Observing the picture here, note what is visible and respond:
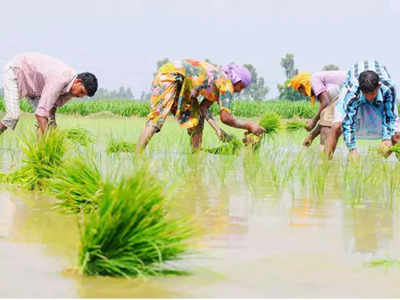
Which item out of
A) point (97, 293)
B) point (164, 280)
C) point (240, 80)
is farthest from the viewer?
point (240, 80)

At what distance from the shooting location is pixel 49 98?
6867mm

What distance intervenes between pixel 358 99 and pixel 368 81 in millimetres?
407

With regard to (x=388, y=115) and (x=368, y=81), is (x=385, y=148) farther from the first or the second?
(x=368, y=81)

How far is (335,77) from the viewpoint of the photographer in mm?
9344

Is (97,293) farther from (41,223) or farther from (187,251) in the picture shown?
(41,223)

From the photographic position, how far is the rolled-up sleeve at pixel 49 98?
6.86 metres

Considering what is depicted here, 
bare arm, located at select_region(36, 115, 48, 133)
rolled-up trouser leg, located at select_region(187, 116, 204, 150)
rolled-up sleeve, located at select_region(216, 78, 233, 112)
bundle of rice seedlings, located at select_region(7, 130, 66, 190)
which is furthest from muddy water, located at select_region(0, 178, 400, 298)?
rolled-up trouser leg, located at select_region(187, 116, 204, 150)

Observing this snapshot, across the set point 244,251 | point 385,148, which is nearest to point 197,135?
point 385,148

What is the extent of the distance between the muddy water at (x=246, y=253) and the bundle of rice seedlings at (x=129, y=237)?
0.07m

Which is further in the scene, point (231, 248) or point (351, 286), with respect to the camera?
point (231, 248)

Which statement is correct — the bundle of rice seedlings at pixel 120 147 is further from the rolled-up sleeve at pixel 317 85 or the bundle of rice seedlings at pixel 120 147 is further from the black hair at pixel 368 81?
the black hair at pixel 368 81

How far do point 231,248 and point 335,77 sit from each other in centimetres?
626

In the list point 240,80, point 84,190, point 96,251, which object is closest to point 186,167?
point 240,80

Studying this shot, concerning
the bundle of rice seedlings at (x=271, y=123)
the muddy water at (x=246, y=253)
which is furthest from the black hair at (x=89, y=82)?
the bundle of rice seedlings at (x=271, y=123)
